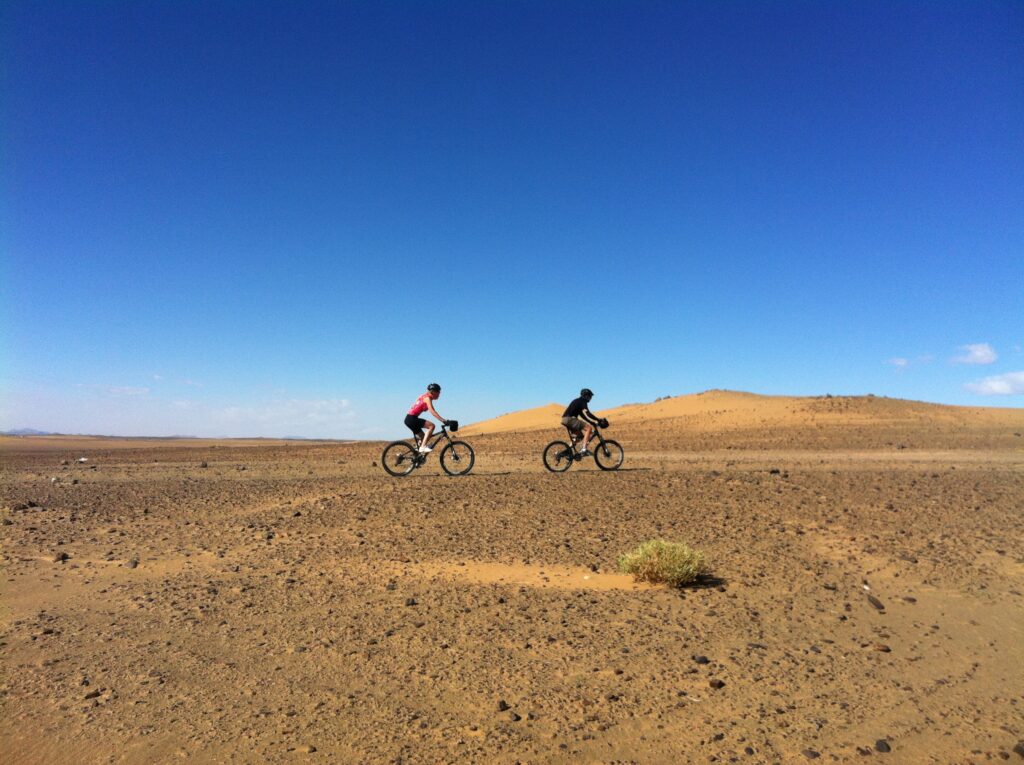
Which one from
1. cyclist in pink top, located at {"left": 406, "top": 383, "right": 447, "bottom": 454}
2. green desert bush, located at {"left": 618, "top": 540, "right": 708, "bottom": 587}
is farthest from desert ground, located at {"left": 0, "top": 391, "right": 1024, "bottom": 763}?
cyclist in pink top, located at {"left": 406, "top": 383, "right": 447, "bottom": 454}

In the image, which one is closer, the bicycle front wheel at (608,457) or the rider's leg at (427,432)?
the rider's leg at (427,432)

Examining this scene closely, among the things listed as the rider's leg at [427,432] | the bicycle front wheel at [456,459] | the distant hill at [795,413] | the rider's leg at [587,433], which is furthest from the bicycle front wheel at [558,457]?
the distant hill at [795,413]

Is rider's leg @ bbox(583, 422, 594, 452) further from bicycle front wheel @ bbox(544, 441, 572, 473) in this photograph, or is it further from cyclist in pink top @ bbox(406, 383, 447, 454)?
cyclist in pink top @ bbox(406, 383, 447, 454)

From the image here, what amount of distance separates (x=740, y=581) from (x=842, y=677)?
2418mm

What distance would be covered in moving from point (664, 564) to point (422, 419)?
9.79 m

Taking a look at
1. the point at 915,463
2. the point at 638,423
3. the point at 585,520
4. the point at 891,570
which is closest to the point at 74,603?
the point at 585,520

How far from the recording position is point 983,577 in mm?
7957

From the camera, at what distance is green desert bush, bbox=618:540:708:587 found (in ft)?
24.4

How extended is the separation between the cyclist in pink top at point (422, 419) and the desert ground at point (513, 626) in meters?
2.84

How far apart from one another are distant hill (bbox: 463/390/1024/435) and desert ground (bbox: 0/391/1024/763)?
67.4 feet

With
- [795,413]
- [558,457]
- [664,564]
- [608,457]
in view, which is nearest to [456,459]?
[558,457]

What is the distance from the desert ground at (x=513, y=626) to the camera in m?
4.41

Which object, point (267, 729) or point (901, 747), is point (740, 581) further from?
point (267, 729)

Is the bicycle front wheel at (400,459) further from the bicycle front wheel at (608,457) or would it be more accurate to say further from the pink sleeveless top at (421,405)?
the bicycle front wheel at (608,457)
